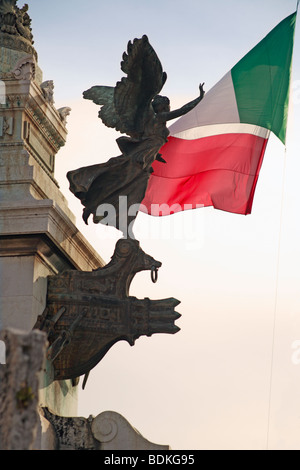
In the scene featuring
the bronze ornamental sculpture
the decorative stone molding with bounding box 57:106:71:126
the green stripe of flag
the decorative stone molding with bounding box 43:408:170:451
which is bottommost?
the decorative stone molding with bounding box 43:408:170:451

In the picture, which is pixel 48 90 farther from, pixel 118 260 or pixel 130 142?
pixel 118 260

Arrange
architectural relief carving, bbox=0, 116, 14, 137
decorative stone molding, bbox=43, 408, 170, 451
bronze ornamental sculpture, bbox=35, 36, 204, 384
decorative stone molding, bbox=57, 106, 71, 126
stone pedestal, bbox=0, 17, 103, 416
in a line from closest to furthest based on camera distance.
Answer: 1. decorative stone molding, bbox=43, 408, 170, 451
2. stone pedestal, bbox=0, 17, 103, 416
3. bronze ornamental sculpture, bbox=35, 36, 204, 384
4. architectural relief carving, bbox=0, 116, 14, 137
5. decorative stone molding, bbox=57, 106, 71, 126

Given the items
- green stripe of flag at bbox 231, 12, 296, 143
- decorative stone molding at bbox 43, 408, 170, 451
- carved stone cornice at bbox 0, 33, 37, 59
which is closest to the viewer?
decorative stone molding at bbox 43, 408, 170, 451

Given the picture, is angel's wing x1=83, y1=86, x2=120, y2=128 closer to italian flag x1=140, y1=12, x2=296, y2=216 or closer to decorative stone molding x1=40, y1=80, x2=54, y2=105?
decorative stone molding x1=40, y1=80, x2=54, y2=105

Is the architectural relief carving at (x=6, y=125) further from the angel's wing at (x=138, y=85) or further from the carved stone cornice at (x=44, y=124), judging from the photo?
the angel's wing at (x=138, y=85)

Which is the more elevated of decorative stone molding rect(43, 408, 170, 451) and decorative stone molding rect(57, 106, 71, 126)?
decorative stone molding rect(57, 106, 71, 126)

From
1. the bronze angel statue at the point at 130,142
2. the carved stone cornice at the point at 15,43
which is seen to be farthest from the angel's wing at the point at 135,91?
the carved stone cornice at the point at 15,43

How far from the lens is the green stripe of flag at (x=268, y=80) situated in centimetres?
2739

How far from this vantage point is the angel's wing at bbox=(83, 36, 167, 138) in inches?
935

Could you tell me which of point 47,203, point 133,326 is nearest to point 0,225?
point 47,203

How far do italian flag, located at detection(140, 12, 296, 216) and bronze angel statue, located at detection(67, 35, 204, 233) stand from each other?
250 cm

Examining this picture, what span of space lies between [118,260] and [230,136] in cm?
478

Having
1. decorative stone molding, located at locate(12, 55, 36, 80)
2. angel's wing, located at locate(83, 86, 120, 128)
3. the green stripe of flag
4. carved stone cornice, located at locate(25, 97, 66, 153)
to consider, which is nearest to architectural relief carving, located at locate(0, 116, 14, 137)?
carved stone cornice, located at locate(25, 97, 66, 153)

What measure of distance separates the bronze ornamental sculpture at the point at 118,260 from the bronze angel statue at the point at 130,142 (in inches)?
0.7
